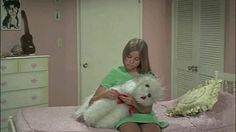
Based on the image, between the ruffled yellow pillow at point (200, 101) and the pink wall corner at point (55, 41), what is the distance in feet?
3.63

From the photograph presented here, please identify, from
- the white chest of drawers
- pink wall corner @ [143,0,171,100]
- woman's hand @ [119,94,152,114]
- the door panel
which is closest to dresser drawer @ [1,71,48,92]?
the white chest of drawers

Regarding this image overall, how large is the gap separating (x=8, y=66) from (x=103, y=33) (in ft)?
2.72

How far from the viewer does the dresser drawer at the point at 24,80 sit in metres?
2.65

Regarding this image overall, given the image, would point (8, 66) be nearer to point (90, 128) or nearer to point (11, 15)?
point (11, 15)

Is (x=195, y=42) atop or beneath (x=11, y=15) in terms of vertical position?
beneath

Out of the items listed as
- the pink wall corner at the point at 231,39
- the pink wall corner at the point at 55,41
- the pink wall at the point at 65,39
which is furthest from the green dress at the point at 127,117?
the pink wall corner at the point at 55,41

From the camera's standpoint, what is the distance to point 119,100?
180 centimetres

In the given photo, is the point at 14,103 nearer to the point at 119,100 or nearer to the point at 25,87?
the point at 25,87

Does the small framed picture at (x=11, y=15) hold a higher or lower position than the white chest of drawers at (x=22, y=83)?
higher

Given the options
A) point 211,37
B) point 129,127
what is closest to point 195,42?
point 211,37

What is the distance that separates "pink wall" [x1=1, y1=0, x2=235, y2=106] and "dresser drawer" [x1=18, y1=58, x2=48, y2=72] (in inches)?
3.1

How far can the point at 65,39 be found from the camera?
2846 millimetres

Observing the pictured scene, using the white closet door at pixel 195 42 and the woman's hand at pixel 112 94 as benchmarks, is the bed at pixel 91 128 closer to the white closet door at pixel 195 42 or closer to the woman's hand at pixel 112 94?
the woman's hand at pixel 112 94

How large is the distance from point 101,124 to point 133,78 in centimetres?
31
